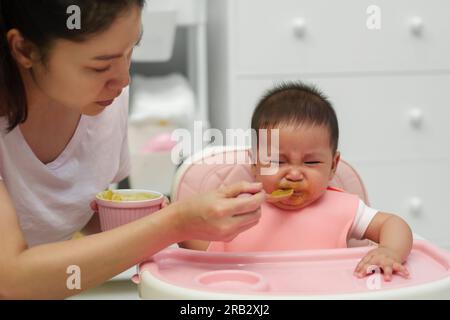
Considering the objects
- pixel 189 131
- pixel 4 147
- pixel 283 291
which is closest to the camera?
pixel 283 291

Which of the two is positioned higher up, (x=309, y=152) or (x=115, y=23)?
(x=115, y=23)

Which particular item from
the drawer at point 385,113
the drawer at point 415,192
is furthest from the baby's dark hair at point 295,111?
the drawer at point 415,192

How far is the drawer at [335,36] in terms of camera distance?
5.61ft

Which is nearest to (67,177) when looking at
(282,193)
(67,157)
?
(67,157)

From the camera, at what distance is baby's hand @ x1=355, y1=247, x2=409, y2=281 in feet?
2.28

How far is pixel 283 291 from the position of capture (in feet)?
2.17

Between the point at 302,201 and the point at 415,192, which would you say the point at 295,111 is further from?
the point at 415,192

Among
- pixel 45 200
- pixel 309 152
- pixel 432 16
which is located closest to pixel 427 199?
pixel 432 16

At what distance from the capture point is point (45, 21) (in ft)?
2.43

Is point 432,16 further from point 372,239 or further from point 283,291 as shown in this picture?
point 283,291

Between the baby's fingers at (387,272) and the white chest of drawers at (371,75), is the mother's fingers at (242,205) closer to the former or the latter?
the baby's fingers at (387,272)

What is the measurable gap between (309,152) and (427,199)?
1098 millimetres

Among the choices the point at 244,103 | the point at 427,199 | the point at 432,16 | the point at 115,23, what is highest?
the point at 432,16

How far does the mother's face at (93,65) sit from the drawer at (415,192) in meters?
1.13
